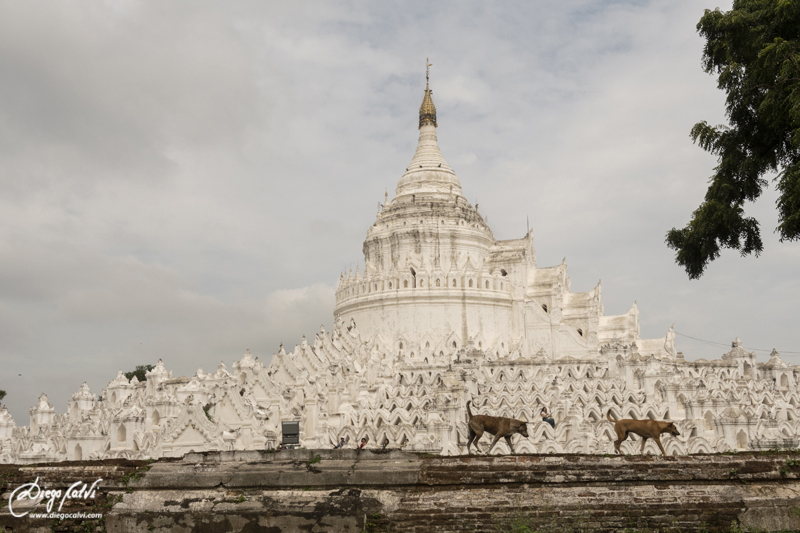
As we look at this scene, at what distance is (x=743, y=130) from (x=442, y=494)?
11832 mm

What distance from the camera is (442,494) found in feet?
33.7

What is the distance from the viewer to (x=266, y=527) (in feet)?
34.0

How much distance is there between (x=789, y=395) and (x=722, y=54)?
952 inches

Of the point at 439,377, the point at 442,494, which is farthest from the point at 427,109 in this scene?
the point at 442,494

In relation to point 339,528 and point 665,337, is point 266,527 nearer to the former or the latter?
point 339,528

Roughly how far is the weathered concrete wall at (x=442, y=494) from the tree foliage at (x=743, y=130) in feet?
23.2

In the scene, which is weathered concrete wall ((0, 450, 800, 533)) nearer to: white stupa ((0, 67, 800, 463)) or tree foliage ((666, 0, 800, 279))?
tree foliage ((666, 0, 800, 279))

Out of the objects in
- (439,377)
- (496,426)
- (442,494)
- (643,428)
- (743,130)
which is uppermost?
(743,130)

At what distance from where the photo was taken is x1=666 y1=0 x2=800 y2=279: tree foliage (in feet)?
49.9

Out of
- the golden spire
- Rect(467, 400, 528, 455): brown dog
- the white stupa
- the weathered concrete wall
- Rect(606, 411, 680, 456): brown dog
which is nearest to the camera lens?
the weathered concrete wall

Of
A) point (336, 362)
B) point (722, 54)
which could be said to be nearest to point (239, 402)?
point (336, 362)

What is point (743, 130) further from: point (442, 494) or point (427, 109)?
point (427, 109)

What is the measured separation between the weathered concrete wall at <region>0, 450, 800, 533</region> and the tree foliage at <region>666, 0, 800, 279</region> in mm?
7057

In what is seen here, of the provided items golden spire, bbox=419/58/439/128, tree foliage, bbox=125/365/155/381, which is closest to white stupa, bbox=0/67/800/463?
golden spire, bbox=419/58/439/128
